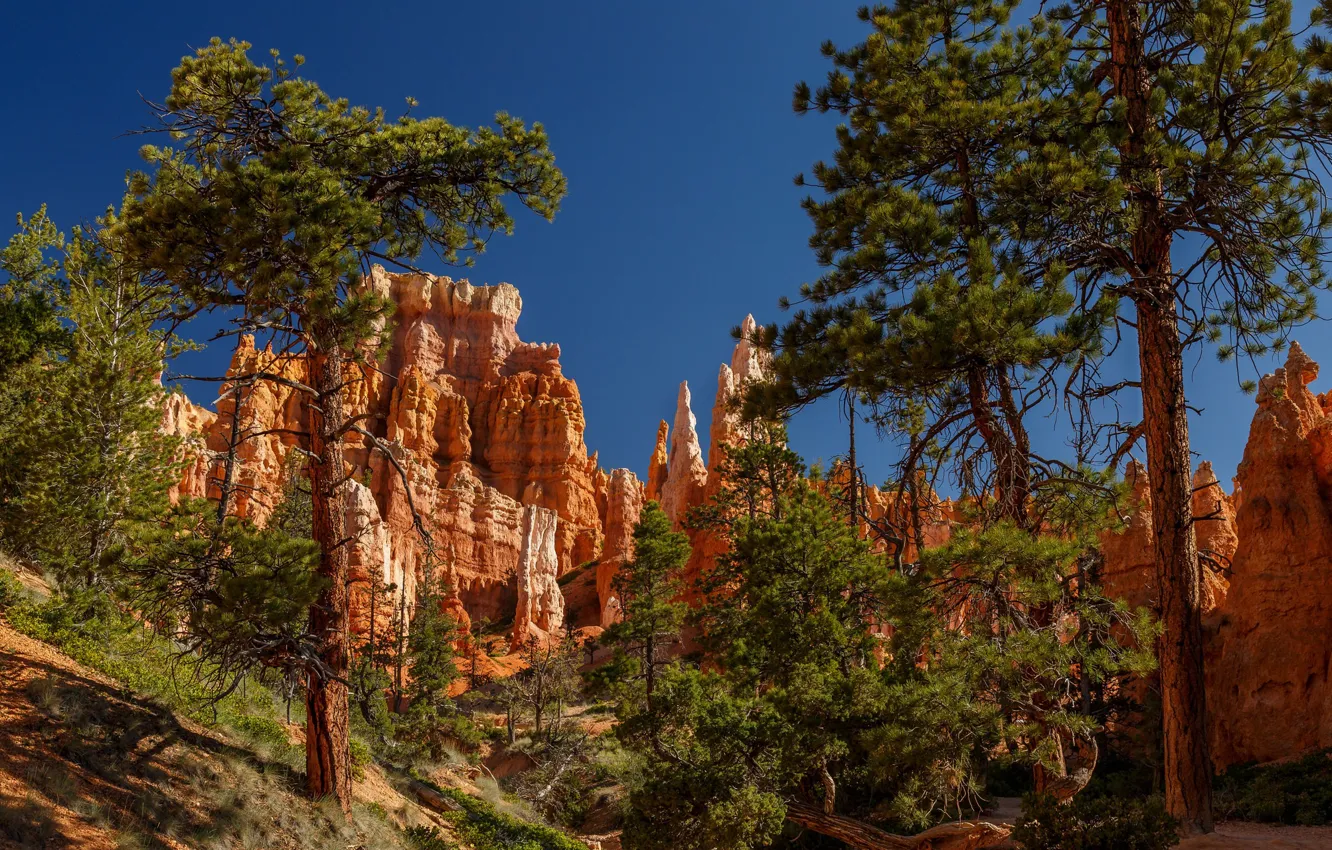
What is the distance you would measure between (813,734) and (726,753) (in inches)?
69.3

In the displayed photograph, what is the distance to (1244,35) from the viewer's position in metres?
8.21

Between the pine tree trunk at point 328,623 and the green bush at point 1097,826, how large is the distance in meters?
7.64

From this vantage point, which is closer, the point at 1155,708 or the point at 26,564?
the point at 26,564

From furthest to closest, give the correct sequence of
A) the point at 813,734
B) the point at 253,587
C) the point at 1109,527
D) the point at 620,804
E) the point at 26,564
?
1. the point at 620,804
2. the point at 26,564
3. the point at 813,734
4. the point at 1109,527
5. the point at 253,587

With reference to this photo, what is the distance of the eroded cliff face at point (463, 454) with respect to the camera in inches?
2169

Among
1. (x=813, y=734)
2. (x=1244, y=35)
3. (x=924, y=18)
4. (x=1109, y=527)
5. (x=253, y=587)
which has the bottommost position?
(x=813, y=734)

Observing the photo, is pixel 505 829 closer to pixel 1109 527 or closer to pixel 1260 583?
pixel 1109 527

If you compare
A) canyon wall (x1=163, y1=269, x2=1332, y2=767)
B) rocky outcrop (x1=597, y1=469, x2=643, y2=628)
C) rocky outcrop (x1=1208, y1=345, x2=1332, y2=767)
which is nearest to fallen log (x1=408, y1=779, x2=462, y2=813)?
canyon wall (x1=163, y1=269, x2=1332, y2=767)

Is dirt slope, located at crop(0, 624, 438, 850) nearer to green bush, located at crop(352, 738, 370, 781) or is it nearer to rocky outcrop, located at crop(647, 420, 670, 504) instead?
green bush, located at crop(352, 738, 370, 781)

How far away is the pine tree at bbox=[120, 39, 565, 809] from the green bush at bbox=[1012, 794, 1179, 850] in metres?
7.64

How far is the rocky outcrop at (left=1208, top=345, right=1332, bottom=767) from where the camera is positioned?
20453 mm

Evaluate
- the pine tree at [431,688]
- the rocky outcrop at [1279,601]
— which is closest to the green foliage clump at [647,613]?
the pine tree at [431,688]

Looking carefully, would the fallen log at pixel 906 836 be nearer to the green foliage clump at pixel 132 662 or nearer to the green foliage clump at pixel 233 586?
the green foliage clump at pixel 233 586

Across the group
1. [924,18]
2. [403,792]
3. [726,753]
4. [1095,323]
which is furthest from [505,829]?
[924,18]
